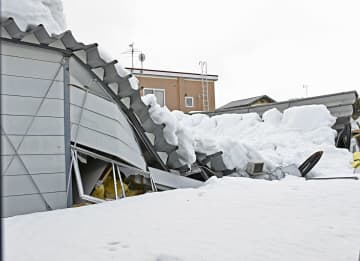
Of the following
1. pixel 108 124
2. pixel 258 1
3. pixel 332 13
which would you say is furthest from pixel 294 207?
pixel 258 1

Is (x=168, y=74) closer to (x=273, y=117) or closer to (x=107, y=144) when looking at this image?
(x=273, y=117)

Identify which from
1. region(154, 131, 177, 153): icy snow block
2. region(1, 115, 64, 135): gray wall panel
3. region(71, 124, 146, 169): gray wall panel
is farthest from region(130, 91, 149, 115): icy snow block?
region(1, 115, 64, 135): gray wall panel

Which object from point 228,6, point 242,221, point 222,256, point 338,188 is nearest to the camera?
point 222,256

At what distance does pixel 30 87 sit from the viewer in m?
3.62

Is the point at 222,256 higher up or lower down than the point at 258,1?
lower down

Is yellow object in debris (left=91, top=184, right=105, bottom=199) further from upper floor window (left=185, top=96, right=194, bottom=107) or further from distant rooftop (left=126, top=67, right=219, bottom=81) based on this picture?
upper floor window (left=185, top=96, right=194, bottom=107)

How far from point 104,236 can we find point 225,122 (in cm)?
913

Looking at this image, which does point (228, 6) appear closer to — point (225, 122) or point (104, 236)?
point (225, 122)

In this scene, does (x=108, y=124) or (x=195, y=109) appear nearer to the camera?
(x=108, y=124)

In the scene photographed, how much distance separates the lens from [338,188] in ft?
12.8

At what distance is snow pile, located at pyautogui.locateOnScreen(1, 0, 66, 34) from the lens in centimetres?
358

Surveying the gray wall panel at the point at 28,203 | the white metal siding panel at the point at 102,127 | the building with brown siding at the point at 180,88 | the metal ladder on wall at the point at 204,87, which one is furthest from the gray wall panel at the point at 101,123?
the metal ladder on wall at the point at 204,87

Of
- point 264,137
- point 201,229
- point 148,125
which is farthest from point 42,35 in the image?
point 264,137

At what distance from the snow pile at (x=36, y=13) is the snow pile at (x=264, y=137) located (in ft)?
5.81
